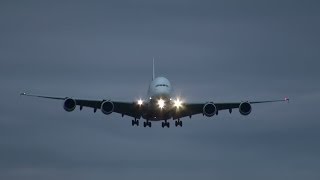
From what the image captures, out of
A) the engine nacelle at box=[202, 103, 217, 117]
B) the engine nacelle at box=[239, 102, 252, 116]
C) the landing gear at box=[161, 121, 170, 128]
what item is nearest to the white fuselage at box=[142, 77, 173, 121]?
the engine nacelle at box=[202, 103, 217, 117]

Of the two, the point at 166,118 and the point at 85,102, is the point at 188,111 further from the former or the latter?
the point at 85,102

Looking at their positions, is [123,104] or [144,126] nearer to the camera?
[123,104]

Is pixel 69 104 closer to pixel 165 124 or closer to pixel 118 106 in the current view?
pixel 118 106

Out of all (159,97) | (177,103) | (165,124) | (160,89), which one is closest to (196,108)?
(177,103)

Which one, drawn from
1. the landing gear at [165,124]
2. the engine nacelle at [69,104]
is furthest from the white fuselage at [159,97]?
the engine nacelle at [69,104]

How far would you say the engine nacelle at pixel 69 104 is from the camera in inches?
3214

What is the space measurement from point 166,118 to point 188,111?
3119 millimetres

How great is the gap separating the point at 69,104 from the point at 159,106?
11.3 metres

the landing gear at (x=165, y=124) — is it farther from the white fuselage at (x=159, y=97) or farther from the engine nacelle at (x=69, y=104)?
the engine nacelle at (x=69, y=104)

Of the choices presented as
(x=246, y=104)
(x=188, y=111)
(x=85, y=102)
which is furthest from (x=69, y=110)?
(x=246, y=104)

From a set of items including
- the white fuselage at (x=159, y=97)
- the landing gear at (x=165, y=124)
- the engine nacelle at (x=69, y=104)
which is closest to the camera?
the white fuselage at (x=159, y=97)

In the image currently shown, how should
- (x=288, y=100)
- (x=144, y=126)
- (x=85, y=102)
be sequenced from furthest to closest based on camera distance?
(x=144, y=126)
(x=85, y=102)
(x=288, y=100)

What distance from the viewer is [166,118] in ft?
283

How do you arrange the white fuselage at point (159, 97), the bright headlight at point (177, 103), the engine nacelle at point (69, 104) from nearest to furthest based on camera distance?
the white fuselage at point (159, 97)
the engine nacelle at point (69, 104)
the bright headlight at point (177, 103)
